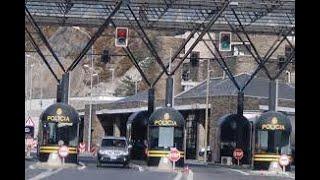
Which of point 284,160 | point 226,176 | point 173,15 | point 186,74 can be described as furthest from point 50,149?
point 186,74

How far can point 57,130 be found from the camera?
36.8m

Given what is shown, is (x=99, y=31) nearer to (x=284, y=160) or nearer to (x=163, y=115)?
(x=163, y=115)

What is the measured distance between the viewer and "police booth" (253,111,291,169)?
122 feet

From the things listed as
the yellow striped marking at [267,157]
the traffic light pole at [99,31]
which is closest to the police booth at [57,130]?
the traffic light pole at [99,31]

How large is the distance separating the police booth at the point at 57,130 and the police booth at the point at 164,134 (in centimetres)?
365

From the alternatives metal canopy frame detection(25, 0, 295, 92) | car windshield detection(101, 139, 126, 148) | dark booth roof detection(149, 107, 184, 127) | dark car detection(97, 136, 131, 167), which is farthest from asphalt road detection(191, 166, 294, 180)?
metal canopy frame detection(25, 0, 295, 92)

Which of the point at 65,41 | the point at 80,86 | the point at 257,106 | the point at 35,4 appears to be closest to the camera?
the point at 35,4

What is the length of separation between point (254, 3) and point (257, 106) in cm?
2102

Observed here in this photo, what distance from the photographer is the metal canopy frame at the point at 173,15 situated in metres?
39.3

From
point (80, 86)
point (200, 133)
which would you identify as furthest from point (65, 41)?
point (200, 133)

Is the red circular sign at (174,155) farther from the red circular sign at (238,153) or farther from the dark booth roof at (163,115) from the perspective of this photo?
the red circular sign at (238,153)
